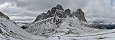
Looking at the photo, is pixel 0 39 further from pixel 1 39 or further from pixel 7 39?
pixel 7 39

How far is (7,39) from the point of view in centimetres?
15575

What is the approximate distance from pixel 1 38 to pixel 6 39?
16.3ft

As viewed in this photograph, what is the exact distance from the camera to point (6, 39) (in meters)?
154

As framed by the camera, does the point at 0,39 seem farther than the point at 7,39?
No

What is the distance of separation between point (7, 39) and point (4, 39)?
568cm

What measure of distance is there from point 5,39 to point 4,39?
1.89 metres

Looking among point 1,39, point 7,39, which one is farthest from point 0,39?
point 7,39

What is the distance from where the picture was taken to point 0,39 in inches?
5723

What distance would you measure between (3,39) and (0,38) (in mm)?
1895

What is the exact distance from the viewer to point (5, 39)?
152 metres

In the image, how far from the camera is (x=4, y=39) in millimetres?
150125

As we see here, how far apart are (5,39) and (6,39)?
2139 mm

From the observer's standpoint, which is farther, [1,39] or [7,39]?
[7,39]

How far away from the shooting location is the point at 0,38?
148m
